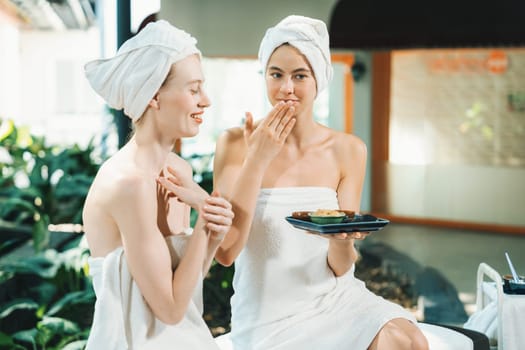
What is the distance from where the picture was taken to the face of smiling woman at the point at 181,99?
1875 mm

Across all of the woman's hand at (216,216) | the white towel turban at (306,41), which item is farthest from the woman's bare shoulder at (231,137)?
the woman's hand at (216,216)

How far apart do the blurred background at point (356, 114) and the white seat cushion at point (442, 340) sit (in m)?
2.64

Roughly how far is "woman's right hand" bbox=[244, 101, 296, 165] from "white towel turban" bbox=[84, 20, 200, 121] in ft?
1.15

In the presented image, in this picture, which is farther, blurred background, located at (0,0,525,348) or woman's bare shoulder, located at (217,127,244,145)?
blurred background, located at (0,0,525,348)

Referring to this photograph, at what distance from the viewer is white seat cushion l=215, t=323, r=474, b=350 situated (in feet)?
8.49

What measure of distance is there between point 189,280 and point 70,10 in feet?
20.6

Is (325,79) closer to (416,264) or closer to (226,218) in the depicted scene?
(226,218)

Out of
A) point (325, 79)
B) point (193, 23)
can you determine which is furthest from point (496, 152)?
point (325, 79)

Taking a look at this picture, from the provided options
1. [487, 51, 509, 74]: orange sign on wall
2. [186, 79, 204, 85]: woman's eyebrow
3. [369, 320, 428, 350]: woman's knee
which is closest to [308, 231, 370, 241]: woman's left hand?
[369, 320, 428, 350]: woman's knee

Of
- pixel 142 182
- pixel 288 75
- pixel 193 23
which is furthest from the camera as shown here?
pixel 193 23

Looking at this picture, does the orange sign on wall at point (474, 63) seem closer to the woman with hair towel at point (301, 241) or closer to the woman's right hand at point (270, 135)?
the woman with hair towel at point (301, 241)

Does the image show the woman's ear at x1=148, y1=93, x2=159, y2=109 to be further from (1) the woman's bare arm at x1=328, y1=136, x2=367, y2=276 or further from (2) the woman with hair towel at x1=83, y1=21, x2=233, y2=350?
(1) the woman's bare arm at x1=328, y1=136, x2=367, y2=276

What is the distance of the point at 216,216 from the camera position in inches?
72.7

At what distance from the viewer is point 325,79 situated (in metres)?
2.43
